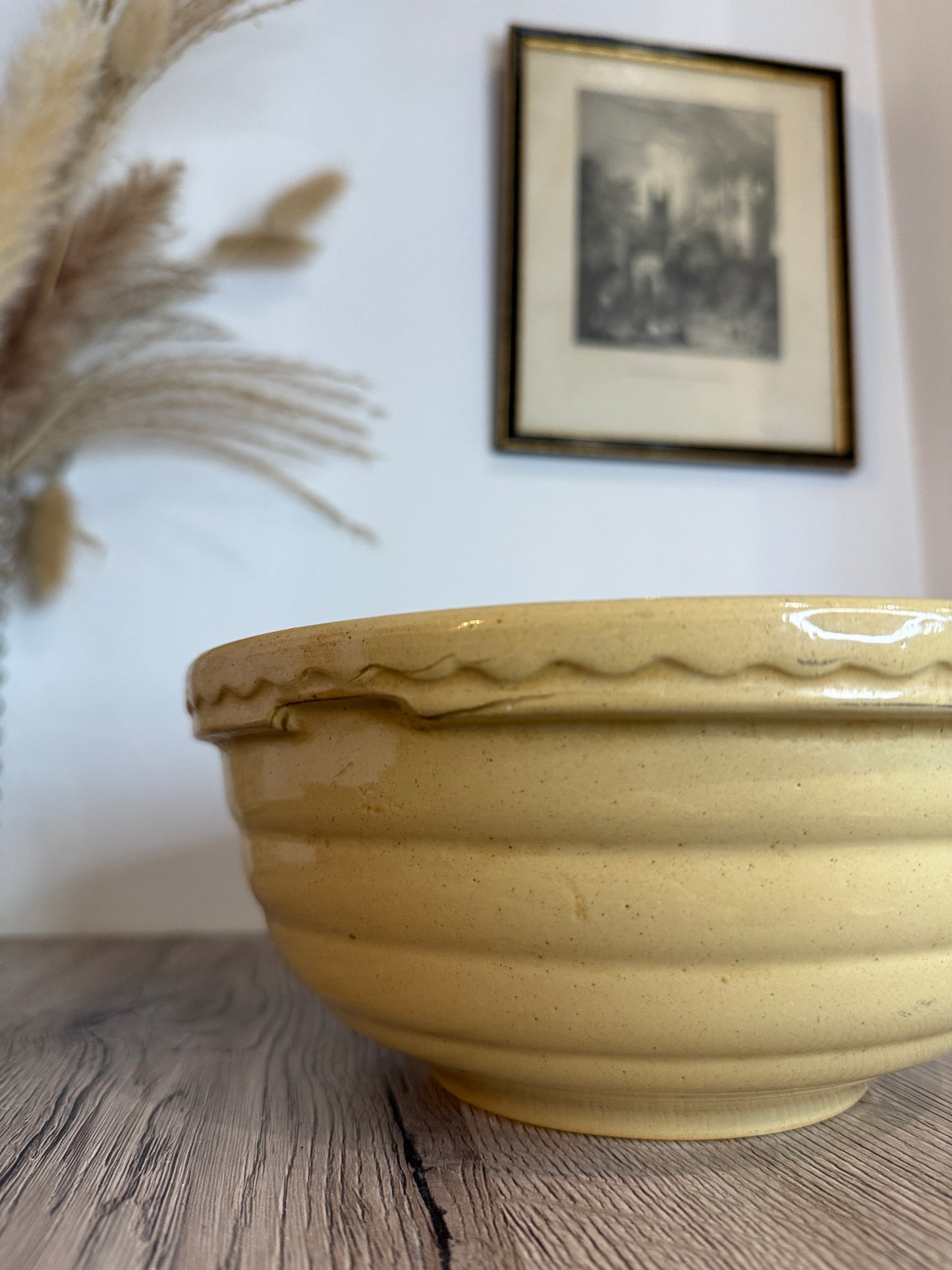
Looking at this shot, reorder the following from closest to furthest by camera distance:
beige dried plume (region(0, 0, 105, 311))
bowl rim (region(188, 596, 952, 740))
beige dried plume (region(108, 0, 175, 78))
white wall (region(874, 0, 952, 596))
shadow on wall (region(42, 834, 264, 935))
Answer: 1. bowl rim (region(188, 596, 952, 740))
2. beige dried plume (region(0, 0, 105, 311))
3. beige dried plume (region(108, 0, 175, 78))
4. shadow on wall (region(42, 834, 264, 935))
5. white wall (region(874, 0, 952, 596))

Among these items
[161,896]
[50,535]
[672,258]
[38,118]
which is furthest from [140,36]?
[161,896]

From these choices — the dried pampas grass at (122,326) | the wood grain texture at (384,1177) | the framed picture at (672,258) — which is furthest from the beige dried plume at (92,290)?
the wood grain texture at (384,1177)

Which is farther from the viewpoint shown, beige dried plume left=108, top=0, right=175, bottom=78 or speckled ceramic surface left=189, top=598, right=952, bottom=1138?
beige dried plume left=108, top=0, right=175, bottom=78

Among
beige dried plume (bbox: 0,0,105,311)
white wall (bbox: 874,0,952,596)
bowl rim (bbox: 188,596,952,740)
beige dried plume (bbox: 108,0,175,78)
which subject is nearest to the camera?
bowl rim (bbox: 188,596,952,740)

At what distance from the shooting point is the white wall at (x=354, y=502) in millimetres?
828

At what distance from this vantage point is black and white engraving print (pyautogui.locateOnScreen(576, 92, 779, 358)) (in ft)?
2.98

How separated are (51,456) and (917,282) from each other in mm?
861

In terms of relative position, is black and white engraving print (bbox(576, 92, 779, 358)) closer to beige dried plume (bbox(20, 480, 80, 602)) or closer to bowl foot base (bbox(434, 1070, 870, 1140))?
beige dried plume (bbox(20, 480, 80, 602))

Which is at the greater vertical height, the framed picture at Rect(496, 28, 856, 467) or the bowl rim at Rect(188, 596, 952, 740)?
the framed picture at Rect(496, 28, 856, 467)

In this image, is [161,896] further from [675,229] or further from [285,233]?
[675,229]

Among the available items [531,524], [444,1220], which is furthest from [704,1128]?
[531,524]

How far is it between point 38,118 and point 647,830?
619 mm

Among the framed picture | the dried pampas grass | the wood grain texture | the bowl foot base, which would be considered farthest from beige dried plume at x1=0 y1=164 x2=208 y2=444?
the bowl foot base

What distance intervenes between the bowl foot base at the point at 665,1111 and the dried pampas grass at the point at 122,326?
1.89ft
